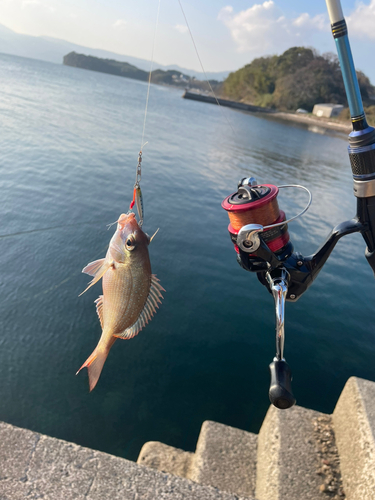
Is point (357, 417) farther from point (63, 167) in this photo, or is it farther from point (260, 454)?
point (63, 167)

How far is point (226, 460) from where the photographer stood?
3.47 meters

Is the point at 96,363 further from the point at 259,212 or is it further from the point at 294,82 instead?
the point at 294,82

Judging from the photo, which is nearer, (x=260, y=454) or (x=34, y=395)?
(x=260, y=454)

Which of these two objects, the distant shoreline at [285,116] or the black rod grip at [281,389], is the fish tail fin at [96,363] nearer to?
the black rod grip at [281,389]

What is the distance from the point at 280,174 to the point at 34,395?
16640 millimetres

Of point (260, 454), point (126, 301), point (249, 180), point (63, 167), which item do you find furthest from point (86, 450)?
point (63, 167)

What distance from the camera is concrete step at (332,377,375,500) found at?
8.85 ft

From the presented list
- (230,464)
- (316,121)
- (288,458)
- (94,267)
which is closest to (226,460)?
(230,464)

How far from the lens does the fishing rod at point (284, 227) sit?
214cm

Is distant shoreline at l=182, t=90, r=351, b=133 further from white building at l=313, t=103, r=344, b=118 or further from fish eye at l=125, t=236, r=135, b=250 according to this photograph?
Answer: fish eye at l=125, t=236, r=135, b=250

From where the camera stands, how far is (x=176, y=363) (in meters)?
5.20

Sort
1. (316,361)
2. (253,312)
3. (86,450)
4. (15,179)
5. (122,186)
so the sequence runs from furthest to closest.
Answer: (122,186)
(15,179)
(253,312)
(316,361)
(86,450)

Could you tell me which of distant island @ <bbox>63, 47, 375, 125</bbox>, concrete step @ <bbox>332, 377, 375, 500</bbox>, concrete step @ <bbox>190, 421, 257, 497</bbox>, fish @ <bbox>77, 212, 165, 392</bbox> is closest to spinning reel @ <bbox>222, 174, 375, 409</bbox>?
fish @ <bbox>77, 212, 165, 392</bbox>

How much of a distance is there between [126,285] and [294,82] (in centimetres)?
9543
